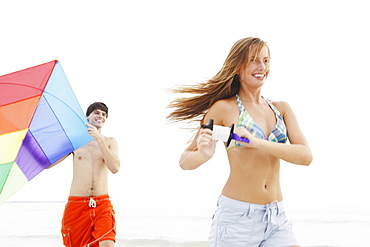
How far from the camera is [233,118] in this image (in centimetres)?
283

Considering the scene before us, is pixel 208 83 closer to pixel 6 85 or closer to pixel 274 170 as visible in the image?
pixel 274 170

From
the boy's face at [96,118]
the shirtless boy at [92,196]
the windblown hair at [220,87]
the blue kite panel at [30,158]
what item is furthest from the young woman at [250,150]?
the boy's face at [96,118]

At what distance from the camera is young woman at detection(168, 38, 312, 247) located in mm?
2682

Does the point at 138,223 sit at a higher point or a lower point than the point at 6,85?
lower

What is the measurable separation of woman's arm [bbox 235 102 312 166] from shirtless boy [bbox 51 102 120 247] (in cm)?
195

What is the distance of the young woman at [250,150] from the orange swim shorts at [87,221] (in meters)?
1.99

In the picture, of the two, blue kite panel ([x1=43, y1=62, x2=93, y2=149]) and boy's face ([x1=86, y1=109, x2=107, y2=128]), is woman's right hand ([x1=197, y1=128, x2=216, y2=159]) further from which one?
boy's face ([x1=86, y1=109, x2=107, y2=128])

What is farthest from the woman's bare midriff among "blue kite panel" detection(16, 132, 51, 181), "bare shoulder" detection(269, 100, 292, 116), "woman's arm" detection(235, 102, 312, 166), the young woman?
Result: "blue kite panel" detection(16, 132, 51, 181)

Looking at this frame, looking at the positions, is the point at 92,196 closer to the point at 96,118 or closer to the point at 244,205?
the point at 96,118

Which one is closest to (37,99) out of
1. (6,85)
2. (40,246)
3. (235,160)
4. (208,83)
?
(6,85)

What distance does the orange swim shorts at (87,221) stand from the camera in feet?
15.0

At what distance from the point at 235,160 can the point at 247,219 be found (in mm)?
322

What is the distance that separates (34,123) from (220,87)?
175 cm

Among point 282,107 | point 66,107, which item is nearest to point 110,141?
point 66,107
